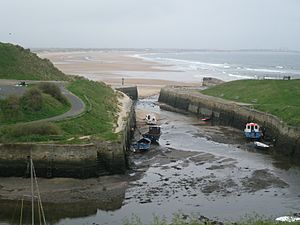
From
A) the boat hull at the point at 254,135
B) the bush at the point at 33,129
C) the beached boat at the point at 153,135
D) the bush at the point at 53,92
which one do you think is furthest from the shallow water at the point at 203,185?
the bush at the point at 53,92

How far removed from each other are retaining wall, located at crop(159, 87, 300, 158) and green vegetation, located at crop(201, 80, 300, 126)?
1038mm

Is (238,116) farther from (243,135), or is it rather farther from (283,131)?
(283,131)

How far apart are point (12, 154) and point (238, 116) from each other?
26633 millimetres

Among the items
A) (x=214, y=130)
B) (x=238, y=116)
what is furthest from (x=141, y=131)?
(x=238, y=116)

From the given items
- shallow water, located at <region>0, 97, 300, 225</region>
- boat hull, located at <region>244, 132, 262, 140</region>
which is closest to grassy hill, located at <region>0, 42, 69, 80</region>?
shallow water, located at <region>0, 97, 300, 225</region>

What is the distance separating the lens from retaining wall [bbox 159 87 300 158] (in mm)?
36656

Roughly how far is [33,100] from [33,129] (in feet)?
18.4

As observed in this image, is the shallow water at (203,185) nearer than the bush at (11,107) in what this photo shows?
Yes

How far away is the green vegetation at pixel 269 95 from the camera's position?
139 feet

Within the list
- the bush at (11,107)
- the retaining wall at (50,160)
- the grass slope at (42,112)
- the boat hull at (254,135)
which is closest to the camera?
the retaining wall at (50,160)

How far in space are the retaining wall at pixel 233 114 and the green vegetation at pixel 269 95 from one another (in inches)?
40.9

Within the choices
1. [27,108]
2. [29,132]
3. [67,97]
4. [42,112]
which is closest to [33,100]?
[27,108]

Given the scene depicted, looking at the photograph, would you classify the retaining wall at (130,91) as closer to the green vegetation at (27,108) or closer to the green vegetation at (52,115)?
the green vegetation at (52,115)

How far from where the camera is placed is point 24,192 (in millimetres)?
25484
